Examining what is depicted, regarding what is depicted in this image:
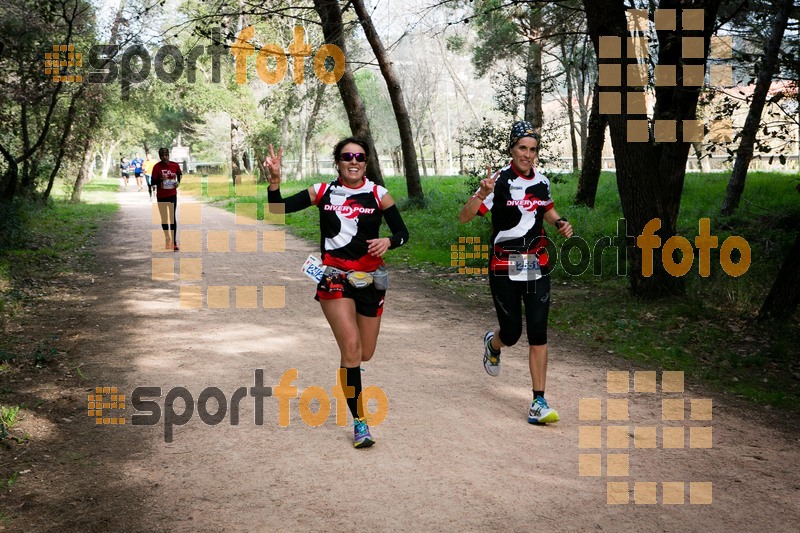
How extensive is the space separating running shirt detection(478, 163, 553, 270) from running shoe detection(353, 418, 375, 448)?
177 cm

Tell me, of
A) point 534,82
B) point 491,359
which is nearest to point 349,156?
point 491,359

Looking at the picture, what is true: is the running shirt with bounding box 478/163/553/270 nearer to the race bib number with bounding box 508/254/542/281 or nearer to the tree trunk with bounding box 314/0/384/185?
the race bib number with bounding box 508/254/542/281

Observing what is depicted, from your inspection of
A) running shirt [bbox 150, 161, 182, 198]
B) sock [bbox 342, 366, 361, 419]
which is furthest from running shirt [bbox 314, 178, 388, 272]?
running shirt [bbox 150, 161, 182, 198]

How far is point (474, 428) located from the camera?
583 centimetres

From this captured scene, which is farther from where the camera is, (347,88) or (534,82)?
(347,88)

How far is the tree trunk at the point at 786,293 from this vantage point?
8.70 metres

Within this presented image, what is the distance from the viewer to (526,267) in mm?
6008

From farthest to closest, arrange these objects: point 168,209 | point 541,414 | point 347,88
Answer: point 347,88, point 168,209, point 541,414

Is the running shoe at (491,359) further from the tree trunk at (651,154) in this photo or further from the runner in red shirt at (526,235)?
the tree trunk at (651,154)

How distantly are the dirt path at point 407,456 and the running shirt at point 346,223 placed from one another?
1.38m

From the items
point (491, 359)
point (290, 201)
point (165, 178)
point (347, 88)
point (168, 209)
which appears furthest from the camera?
point (347, 88)

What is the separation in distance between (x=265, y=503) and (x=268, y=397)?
210cm

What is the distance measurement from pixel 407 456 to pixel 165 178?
11760mm

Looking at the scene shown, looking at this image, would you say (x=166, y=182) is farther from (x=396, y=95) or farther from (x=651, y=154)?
(x=651, y=154)
